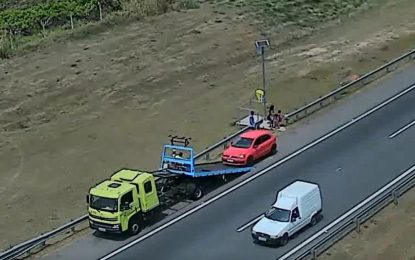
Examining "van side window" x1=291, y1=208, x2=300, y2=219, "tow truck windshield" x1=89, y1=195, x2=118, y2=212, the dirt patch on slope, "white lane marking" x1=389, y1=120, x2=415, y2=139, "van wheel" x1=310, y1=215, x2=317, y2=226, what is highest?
"tow truck windshield" x1=89, y1=195, x2=118, y2=212

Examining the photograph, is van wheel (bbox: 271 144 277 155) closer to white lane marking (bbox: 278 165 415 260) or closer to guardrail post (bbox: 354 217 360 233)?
white lane marking (bbox: 278 165 415 260)

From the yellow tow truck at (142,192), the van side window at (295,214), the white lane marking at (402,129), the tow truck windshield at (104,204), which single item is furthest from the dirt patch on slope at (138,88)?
the van side window at (295,214)

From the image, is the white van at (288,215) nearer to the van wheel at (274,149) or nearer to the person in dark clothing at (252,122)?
the van wheel at (274,149)

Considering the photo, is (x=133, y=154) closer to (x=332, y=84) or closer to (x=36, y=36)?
(x=332, y=84)

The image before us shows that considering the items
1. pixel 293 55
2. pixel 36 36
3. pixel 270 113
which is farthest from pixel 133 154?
pixel 36 36

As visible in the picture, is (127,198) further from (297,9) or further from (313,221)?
(297,9)

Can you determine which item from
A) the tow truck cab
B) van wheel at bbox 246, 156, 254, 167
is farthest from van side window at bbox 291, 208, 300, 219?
van wheel at bbox 246, 156, 254, 167

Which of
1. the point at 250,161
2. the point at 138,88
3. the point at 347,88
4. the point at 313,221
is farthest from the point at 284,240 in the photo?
the point at 138,88
